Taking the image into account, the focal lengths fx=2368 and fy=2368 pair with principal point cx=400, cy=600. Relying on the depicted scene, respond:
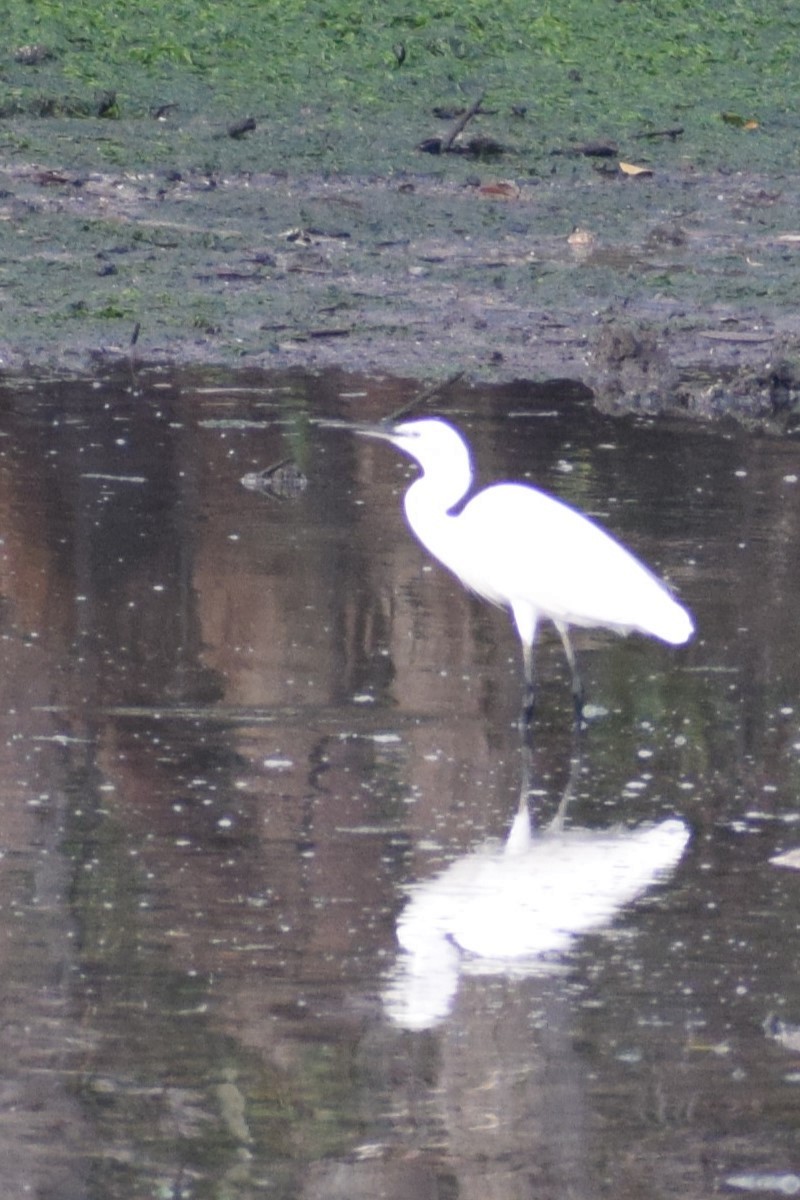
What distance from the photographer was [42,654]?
601 centimetres

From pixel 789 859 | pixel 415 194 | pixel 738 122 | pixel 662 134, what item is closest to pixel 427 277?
pixel 415 194

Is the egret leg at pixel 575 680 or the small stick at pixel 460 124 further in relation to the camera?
the small stick at pixel 460 124

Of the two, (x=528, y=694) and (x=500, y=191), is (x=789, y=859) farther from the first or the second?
(x=500, y=191)

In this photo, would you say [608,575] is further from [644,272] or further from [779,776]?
[644,272]

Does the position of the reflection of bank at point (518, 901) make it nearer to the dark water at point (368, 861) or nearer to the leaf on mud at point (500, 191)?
the dark water at point (368, 861)

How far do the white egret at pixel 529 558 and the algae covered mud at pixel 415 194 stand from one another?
3.26 m

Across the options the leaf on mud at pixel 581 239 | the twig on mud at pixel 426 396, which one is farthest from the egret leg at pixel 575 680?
the leaf on mud at pixel 581 239

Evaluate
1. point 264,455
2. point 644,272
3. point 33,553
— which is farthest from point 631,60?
point 33,553

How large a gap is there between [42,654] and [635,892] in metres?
1.96

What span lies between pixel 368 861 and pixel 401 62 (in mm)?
10440

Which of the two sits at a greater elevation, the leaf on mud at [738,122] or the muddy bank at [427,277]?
the leaf on mud at [738,122]

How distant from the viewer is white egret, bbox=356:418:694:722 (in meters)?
5.78

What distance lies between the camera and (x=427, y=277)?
1123 centimetres

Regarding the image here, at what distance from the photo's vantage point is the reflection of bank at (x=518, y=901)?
4.25 meters
